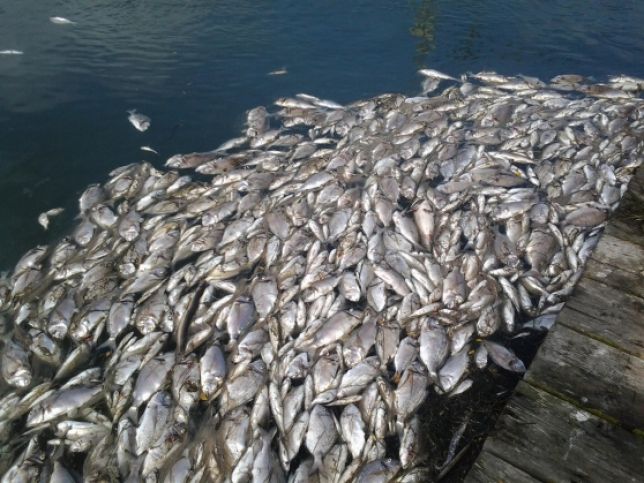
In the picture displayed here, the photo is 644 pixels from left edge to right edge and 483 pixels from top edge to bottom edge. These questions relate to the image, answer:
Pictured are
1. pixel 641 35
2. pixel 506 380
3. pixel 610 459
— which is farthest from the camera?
pixel 641 35

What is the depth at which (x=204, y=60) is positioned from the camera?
35.4 feet

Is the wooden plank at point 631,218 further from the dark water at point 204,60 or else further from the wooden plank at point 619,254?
the dark water at point 204,60

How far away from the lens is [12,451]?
13.0 ft

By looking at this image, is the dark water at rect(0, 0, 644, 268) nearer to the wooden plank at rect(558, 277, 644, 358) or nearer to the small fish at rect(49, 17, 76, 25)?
the small fish at rect(49, 17, 76, 25)

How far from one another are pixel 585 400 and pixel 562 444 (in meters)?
0.38

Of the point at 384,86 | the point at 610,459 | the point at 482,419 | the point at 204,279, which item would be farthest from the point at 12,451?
the point at 384,86

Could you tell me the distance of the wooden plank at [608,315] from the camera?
3365 millimetres

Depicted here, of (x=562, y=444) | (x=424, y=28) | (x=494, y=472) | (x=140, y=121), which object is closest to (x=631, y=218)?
(x=562, y=444)

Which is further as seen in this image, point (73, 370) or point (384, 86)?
point (384, 86)

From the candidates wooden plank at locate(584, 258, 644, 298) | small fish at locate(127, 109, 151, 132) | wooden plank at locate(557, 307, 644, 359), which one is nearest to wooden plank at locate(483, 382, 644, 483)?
wooden plank at locate(557, 307, 644, 359)

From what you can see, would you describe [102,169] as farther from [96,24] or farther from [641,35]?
[641,35]

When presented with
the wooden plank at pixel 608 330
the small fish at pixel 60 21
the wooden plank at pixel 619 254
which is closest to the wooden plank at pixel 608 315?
the wooden plank at pixel 608 330

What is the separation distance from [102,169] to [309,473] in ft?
19.4

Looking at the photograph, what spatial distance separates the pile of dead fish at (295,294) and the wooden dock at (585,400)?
0.68m
